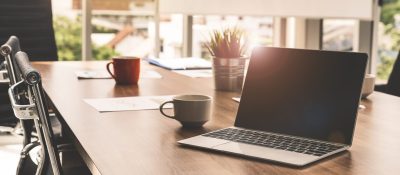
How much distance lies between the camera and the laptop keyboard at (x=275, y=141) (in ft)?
3.51

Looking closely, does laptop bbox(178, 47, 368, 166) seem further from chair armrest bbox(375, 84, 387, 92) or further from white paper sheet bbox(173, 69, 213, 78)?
chair armrest bbox(375, 84, 387, 92)

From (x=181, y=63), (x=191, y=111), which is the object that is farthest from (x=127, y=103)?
(x=181, y=63)

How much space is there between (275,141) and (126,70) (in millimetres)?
921

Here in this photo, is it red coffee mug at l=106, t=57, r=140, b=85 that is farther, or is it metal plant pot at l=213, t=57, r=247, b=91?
red coffee mug at l=106, t=57, r=140, b=85

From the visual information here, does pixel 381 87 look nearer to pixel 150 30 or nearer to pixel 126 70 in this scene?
pixel 126 70

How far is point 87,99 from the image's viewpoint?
1.63 meters

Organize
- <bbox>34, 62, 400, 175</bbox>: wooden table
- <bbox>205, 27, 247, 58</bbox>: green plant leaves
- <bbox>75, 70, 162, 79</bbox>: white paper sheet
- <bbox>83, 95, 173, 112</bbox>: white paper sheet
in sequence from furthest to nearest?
<bbox>75, 70, 162, 79</bbox>: white paper sheet < <bbox>205, 27, 247, 58</bbox>: green plant leaves < <bbox>83, 95, 173, 112</bbox>: white paper sheet < <bbox>34, 62, 400, 175</bbox>: wooden table

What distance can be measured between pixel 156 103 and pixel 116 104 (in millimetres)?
111

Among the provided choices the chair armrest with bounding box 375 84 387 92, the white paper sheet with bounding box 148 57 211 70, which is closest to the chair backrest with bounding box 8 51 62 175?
the white paper sheet with bounding box 148 57 211 70

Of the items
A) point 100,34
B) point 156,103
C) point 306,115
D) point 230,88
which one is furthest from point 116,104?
point 100,34

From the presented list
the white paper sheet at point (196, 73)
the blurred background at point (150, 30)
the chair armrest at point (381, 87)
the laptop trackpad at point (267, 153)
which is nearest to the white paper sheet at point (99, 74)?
the white paper sheet at point (196, 73)

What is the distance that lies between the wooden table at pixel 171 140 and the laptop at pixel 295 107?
0.14 feet

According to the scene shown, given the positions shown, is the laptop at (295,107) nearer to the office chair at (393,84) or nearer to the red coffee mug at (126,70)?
the red coffee mug at (126,70)

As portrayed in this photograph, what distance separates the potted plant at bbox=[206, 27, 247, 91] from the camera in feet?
5.87
